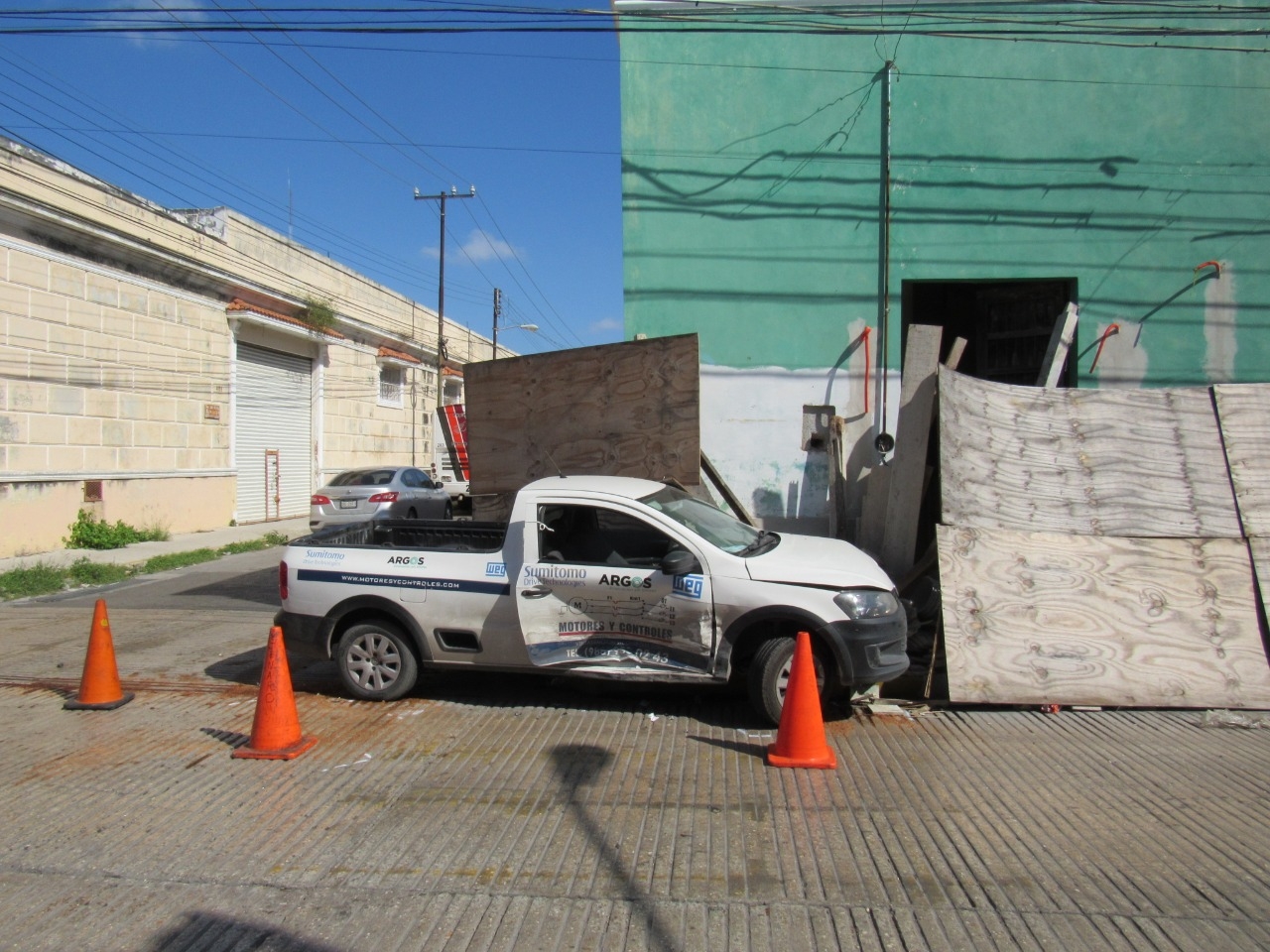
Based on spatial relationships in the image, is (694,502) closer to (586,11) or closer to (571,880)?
(571,880)

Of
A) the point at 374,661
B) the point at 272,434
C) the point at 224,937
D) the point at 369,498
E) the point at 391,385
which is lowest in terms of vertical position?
the point at 224,937

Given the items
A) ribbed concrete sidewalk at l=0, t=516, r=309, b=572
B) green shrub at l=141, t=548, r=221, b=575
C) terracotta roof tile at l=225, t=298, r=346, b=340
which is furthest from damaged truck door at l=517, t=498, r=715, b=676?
terracotta roof tile at l=225, t=298, r=346, b=340

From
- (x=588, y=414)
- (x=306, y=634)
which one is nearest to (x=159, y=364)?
(x=588, y=414)

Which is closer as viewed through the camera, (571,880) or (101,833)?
(571,880)

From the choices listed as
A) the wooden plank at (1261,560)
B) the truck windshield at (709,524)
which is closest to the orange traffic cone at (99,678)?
the truck windshield at (709,524)

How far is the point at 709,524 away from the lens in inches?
257

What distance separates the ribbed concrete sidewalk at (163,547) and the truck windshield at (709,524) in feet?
38.9

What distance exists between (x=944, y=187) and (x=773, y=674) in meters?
7.24

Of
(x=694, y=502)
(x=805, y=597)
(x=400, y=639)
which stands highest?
(x=694, y=502)

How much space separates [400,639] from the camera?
6.41 meters

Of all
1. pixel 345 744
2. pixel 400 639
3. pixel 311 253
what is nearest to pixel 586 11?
pixel 400 639

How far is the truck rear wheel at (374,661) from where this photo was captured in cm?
642

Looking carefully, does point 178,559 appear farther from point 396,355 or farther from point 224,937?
point 396,355

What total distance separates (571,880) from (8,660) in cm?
685
